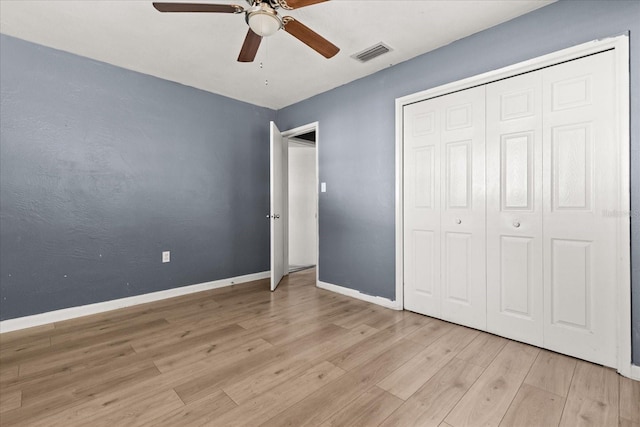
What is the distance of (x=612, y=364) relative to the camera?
1.83 m

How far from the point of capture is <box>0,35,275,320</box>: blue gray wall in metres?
2.51

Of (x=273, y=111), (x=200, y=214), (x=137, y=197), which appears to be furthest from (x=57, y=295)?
(x=273, y=111)

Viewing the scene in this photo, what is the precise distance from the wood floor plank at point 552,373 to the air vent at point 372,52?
2.67m

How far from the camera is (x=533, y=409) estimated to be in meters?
1.48

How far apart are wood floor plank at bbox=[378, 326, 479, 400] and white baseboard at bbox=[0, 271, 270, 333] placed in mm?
2611

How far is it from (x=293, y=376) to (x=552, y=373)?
5.16 ft

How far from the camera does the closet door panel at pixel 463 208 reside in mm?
2412

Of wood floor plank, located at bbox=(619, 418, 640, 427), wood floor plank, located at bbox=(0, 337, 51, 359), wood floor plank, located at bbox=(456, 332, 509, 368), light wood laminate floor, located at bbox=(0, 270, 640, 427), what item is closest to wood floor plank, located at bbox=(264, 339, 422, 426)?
light wood laminate floor, located at bbox=(0, 270, 640, 427)

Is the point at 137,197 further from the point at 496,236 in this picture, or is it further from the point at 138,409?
the point at 496,236

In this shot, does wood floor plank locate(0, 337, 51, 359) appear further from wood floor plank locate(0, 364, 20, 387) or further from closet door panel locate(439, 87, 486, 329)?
closet door panel locate(439, 87, 486, 329)

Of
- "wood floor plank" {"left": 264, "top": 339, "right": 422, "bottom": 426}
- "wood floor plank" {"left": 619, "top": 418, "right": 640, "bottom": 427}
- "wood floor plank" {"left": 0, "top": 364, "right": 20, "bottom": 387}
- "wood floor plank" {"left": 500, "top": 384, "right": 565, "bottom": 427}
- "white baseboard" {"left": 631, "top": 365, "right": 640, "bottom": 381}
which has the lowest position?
"wood floor plank" {"left": 500, "top": 384, "right": 565, "bottom": 427}

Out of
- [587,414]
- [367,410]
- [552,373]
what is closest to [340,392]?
[367,410]

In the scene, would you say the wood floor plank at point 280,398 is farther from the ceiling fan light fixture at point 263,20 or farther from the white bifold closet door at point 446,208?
the ceiling fan light fixture at point 263,20

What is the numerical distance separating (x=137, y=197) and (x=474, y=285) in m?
3.39
